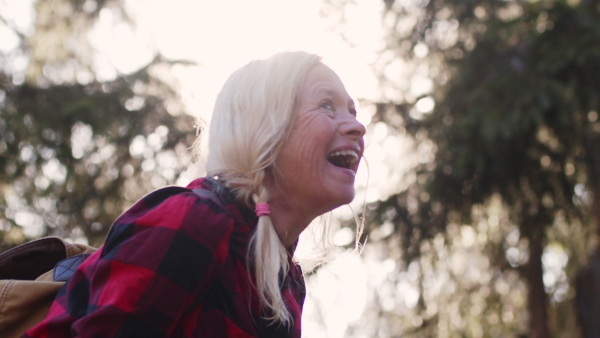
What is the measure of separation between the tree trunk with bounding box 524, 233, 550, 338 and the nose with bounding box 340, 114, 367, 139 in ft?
21.5

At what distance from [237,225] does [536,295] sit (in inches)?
290

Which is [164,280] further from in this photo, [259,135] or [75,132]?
[75,132]

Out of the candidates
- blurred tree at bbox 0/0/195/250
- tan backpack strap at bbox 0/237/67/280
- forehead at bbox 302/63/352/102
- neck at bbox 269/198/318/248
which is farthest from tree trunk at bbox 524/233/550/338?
tan backpack strap at bbox 0/237/67/280

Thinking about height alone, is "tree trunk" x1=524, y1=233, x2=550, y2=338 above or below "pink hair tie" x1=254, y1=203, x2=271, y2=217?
below

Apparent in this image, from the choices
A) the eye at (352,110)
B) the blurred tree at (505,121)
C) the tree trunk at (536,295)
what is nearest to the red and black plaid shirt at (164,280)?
the eye at (352,110)

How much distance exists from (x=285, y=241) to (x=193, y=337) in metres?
0.48

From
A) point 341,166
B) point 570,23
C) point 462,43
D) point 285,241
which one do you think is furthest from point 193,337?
point 462,43

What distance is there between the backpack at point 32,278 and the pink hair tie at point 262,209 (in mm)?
445

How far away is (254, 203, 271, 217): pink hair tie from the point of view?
186 centimetres

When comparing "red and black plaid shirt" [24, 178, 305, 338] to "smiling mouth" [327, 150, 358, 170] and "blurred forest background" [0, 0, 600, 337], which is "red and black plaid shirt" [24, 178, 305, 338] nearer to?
"smiling mouth" [327, 150, 358, 170]

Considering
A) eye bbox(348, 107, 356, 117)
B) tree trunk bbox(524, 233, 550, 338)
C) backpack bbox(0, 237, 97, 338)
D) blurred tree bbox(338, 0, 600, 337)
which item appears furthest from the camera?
tree trunk bbox(524, 233, 550, 338)

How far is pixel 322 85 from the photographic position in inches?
81.8

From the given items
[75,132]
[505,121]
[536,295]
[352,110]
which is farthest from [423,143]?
[352,110]

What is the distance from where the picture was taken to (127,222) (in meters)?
1.61
